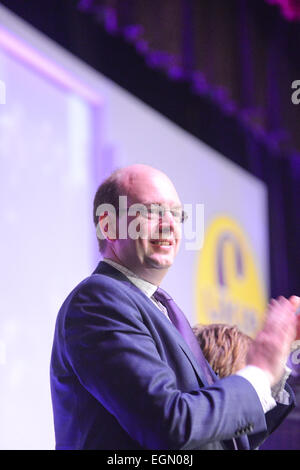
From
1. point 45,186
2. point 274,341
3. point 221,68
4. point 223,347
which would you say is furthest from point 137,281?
point 221,68

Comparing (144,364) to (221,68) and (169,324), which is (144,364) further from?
(221,68)

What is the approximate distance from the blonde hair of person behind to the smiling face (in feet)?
1.43

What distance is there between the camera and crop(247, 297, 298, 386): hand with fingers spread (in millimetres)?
1041

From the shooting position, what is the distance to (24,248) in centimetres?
192

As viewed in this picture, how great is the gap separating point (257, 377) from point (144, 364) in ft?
0.67

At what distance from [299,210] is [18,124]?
8.12 ft

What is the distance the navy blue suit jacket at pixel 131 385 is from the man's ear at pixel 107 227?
0.36ft

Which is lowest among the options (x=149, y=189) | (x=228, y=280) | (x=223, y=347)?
(x=223, y=347)

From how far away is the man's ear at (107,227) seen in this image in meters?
1.20

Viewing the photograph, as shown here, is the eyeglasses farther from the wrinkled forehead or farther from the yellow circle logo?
the yellow circle logo

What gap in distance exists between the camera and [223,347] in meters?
1.55

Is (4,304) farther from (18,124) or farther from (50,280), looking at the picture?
(18,124)

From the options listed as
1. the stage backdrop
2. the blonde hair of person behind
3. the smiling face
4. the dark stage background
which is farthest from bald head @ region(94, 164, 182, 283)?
the dark stage background
